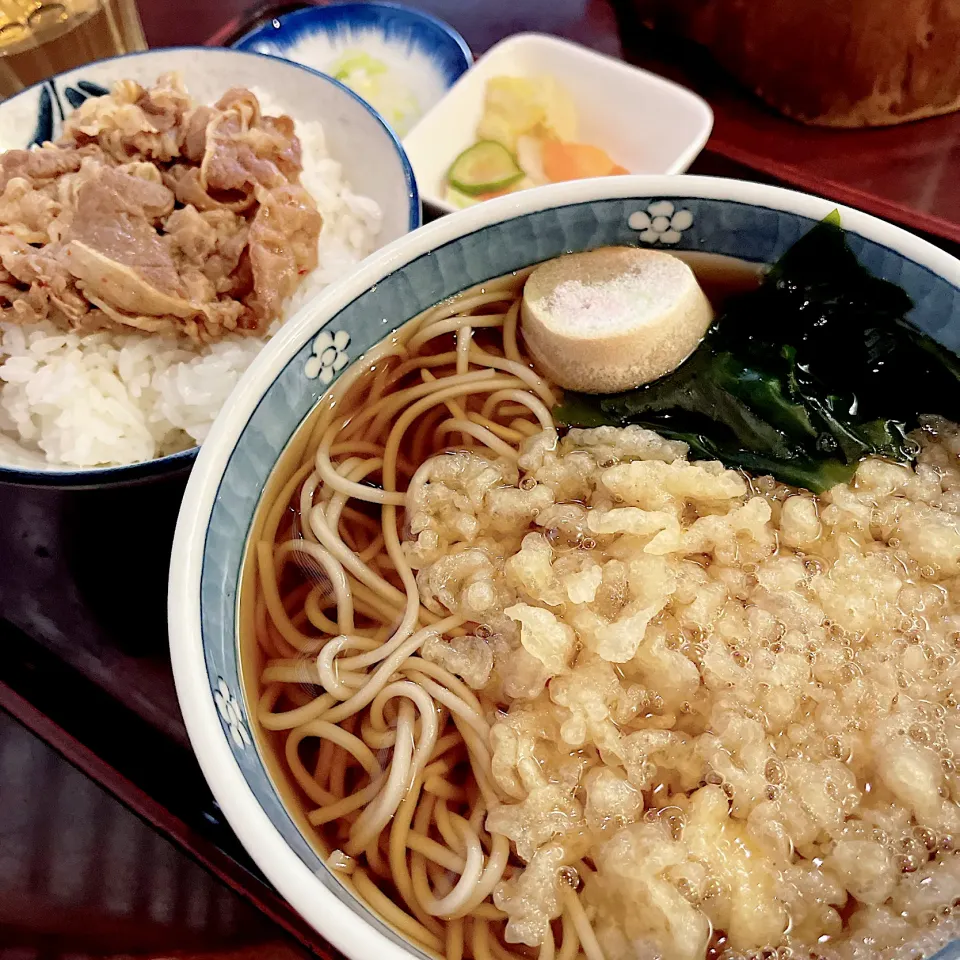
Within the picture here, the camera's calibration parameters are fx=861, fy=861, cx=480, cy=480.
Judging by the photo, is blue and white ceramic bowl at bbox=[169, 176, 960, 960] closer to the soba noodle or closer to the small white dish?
the soba noodle

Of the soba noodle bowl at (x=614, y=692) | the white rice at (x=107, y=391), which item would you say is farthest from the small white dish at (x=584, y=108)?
the soba noodle bowl at (x=614, y=692)

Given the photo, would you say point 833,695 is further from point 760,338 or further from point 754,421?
point 760,338

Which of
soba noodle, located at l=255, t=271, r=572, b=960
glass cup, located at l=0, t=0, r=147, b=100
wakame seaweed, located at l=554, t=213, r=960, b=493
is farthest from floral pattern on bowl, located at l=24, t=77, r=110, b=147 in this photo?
wakame seaweed, located at l=554, t=213, r=960, b=493

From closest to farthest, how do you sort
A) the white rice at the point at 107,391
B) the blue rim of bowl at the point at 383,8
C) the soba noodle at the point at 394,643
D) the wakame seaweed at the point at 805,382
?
the soba noodle at the point at 394,643 < the wakame seaweed at the point at 805,382 < the white rice at the point at 107,391 < the blue rim of bowl at the point at 383,8

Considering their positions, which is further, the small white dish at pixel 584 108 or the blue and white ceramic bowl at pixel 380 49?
the blue and white ceramic bowl at pixel 380 49

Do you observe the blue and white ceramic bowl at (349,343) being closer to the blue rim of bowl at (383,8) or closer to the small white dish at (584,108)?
the small white dish at (584,108)
